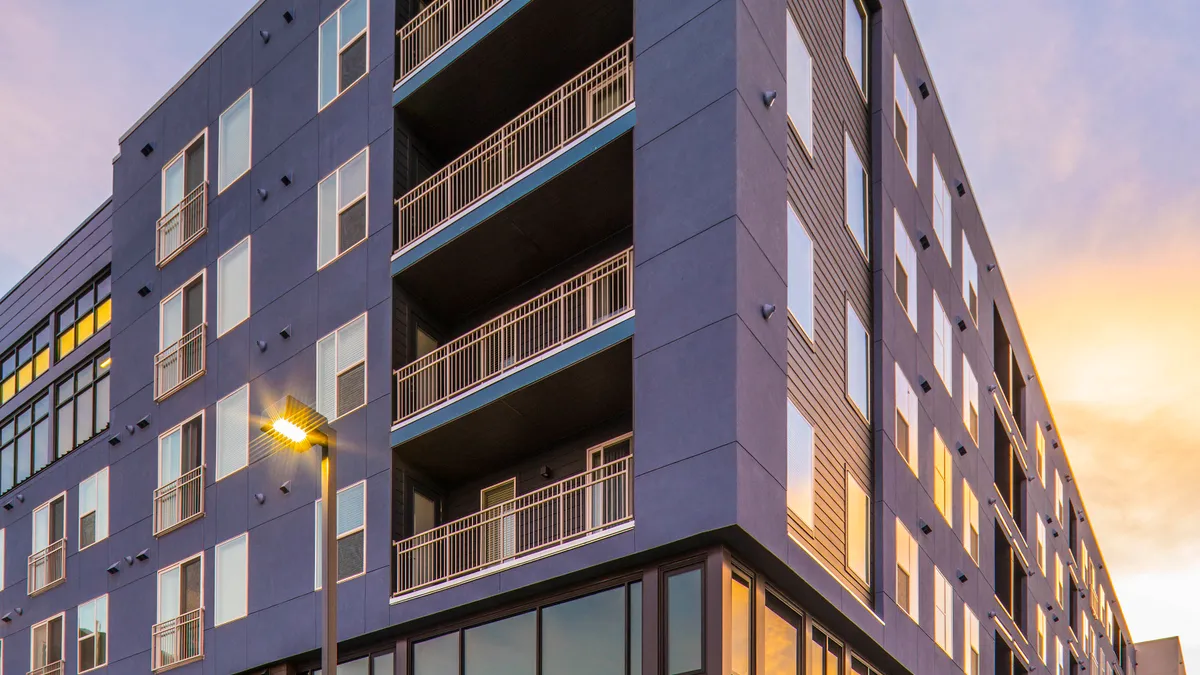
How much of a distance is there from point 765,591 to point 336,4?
16043mm

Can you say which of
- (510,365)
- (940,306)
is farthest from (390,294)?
(940,306)

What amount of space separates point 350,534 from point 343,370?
3.27 m

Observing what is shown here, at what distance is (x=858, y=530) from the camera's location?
83.6 feet

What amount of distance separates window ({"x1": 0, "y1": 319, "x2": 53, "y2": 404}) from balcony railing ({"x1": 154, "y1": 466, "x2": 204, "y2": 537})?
10.5 meters

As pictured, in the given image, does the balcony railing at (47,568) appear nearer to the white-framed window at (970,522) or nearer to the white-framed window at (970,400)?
the white-framed window at (970,522)

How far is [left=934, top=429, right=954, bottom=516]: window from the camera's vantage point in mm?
31625

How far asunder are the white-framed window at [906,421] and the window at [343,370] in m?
11.1

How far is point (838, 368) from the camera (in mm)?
25109

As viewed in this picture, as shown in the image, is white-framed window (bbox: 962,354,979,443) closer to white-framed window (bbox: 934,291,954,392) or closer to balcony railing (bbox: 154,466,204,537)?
white-framed window (bbox: 934,291,954,392)

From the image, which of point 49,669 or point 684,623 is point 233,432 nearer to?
point 49,669

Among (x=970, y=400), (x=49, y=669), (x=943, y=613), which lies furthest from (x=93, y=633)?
(x=970, y=400)

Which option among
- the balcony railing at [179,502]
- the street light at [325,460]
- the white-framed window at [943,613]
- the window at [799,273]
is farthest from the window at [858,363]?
the balcony railing at [179,502]

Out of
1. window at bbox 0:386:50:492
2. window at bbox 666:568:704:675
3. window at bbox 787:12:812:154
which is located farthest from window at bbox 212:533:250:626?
window at bbox 787:12:812:154

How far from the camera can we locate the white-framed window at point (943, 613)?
30250 millimetres
